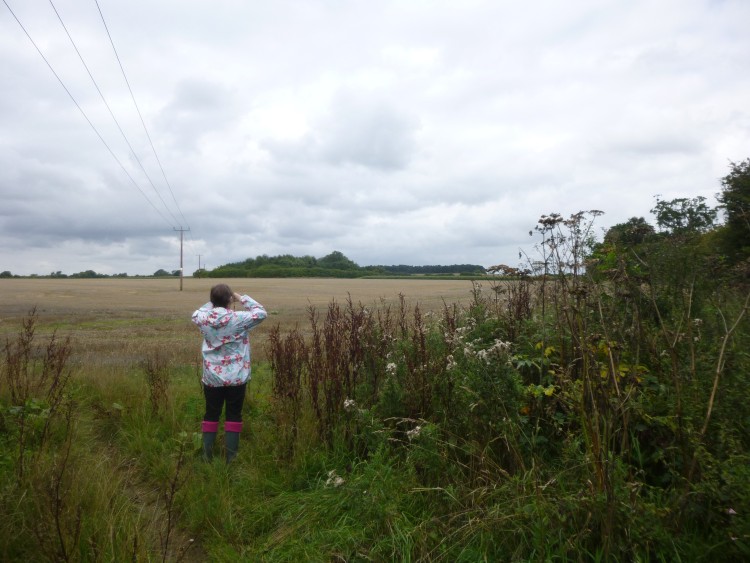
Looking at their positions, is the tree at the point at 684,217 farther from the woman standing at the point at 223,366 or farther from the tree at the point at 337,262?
the tree at the point at 337,262

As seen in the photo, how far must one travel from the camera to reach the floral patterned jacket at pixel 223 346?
4922 mm

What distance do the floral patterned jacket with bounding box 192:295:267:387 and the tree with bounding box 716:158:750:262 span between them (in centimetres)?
426

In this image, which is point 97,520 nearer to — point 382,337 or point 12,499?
point 12,499

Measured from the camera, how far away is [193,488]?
3.90 metres

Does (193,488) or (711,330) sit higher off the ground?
(711,330)

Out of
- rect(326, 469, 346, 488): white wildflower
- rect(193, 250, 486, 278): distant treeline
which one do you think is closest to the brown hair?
rect(326, 469, 346, 488): white wildflower

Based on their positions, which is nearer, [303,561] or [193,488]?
[303,561]

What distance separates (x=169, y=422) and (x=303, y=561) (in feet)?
10.9

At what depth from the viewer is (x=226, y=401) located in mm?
4934

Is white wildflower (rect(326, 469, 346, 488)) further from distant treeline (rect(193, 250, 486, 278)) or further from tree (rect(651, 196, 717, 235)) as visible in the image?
distant treeline (rect(193, 250, 486, 278))

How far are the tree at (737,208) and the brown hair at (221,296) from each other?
440cm

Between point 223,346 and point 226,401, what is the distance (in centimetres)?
56

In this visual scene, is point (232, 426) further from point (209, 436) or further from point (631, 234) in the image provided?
point (631, 234)

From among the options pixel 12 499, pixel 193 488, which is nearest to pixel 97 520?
pixel 12 499
